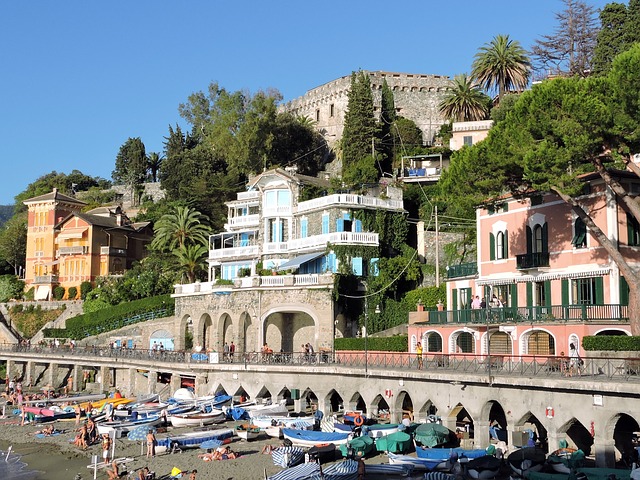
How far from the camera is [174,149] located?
310ft

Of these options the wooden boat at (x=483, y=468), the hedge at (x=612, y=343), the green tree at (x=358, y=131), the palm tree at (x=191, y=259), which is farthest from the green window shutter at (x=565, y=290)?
the palm tree at (x=191, y=259)

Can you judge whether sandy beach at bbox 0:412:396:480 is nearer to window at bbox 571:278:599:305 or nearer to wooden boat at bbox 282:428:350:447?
wooden boat at bbox 282:428:350:447

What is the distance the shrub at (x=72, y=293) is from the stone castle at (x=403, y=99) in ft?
104

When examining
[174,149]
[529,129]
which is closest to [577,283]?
[529,129]

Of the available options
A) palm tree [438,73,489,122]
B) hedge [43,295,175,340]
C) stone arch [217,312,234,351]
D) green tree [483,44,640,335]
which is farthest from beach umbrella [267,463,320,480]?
palm tree [438,73,489,122]

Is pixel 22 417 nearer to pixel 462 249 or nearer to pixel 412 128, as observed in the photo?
pixel 462 249

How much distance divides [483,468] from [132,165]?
3523 inches

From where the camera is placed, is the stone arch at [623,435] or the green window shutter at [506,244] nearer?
the stone arch at [623,435]

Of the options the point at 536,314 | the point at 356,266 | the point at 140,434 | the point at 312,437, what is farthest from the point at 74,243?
the point at 536,314

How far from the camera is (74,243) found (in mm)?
82000

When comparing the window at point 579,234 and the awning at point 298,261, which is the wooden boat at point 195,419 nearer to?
the awning at point 298,261

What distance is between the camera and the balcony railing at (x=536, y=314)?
32.3 metres

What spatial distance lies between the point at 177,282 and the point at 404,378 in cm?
3483

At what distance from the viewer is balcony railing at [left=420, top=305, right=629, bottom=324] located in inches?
1273
